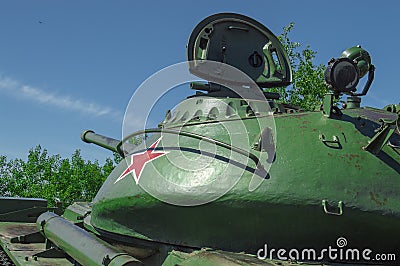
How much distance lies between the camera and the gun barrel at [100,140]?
9.35 meters

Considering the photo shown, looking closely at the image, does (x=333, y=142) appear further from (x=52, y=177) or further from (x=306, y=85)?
(x=52, y=177)

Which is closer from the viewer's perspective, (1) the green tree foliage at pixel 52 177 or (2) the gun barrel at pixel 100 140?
(2) the gun barrel at pixel 100 140

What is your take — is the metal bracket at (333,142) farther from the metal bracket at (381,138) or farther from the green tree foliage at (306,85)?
the green tree foliage at (306,85)

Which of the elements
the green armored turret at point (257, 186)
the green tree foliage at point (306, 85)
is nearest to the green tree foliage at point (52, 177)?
the green tree foliage at point (306, 85)

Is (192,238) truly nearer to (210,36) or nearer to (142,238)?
(142,238)

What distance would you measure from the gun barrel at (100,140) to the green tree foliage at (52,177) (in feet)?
112

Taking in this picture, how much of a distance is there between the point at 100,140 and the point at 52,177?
125ft

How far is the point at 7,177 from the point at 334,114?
46592mm

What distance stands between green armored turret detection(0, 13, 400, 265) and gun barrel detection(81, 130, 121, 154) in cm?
206

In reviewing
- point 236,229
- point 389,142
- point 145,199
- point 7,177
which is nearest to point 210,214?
point 236,229

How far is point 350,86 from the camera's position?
6.03 metres

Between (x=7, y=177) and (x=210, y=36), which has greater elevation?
(x=7, y=177)

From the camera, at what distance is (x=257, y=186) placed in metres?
5.40

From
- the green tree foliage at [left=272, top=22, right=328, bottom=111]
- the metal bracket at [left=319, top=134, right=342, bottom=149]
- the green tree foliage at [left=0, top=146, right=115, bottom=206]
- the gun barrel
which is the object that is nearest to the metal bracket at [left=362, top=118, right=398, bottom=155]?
the metal bracket at [left=319, top=134, right=342, bottom=149]
